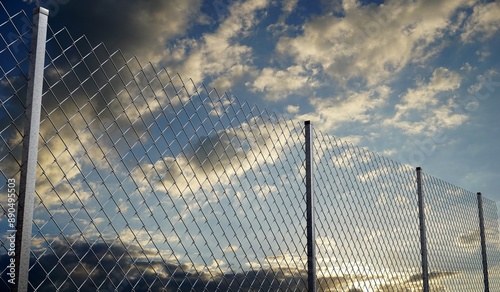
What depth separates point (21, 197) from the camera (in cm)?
244

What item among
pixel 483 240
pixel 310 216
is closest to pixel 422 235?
pixel 310 216

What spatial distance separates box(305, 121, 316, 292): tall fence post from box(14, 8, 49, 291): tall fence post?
2504 mm

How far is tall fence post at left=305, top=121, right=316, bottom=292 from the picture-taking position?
167 inches

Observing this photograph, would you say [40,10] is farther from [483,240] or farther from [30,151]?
[483,240]

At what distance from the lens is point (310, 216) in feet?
14.2

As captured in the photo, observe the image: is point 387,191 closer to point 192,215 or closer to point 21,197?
point 192,215

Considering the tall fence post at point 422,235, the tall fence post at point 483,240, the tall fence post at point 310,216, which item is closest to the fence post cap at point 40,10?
the tall fence post at point 310,216

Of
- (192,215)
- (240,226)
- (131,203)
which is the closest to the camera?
(131,203)

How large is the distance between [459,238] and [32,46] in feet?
24.6

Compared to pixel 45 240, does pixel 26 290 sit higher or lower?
lower

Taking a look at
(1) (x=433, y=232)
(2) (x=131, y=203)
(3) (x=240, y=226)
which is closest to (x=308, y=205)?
(3) (x=240, y=226)

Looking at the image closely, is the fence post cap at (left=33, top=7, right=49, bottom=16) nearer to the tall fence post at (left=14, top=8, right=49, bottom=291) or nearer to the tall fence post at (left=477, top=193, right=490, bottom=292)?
the tall fence post at (left=14, top=8, right=49, bottom=291)

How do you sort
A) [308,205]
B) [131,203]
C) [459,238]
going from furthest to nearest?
[459,238], [308,205], [131,203]

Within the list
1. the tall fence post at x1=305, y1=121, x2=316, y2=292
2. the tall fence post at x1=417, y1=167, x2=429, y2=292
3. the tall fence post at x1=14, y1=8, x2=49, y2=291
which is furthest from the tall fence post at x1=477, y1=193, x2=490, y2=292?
the tall fence post at x1=14, y1=8, x2=49, y2=291
